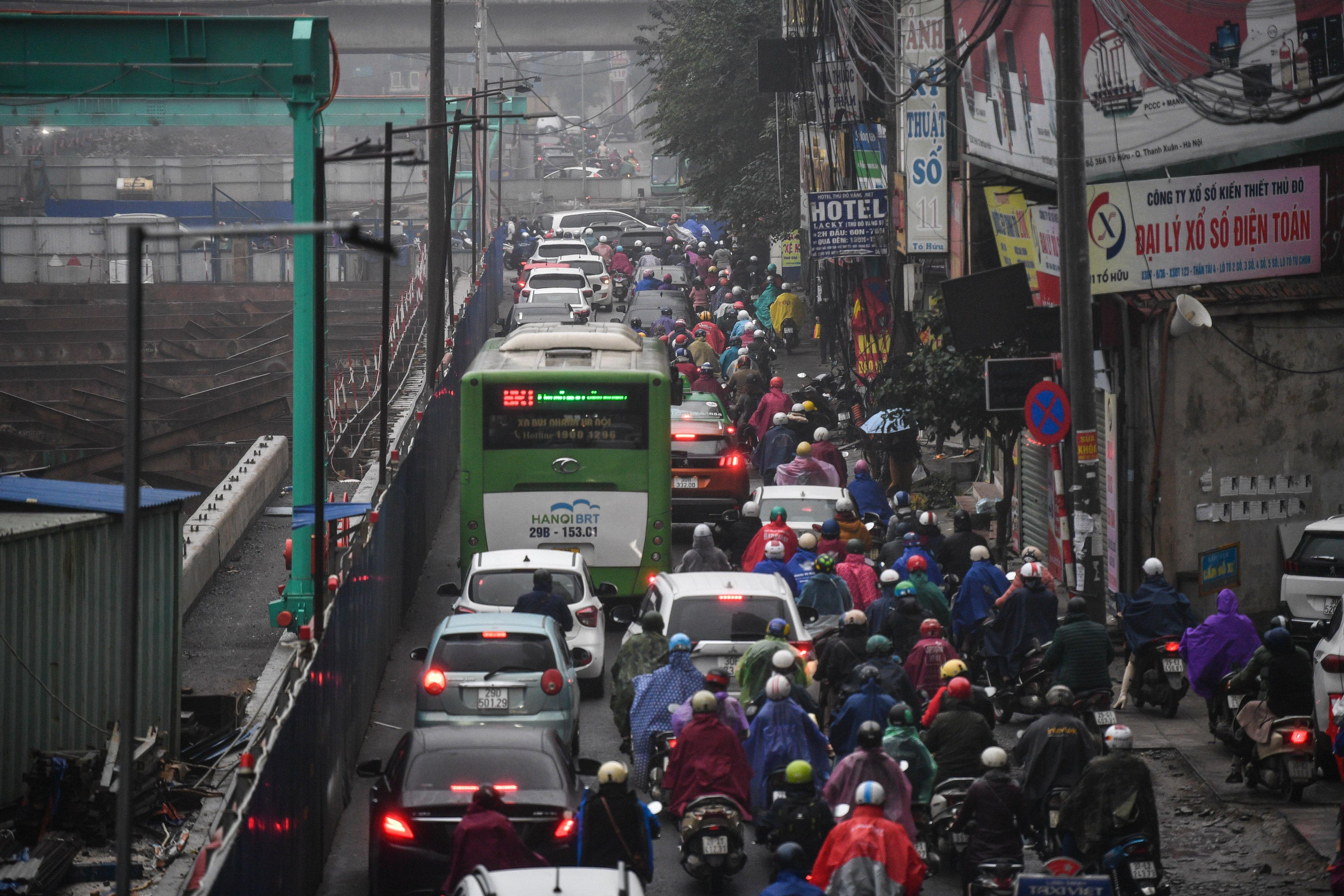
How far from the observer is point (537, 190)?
327ft

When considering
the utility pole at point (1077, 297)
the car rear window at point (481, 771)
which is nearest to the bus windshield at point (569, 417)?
the utility pole at point (1077, 297)

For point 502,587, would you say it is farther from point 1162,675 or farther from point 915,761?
point 1162,675

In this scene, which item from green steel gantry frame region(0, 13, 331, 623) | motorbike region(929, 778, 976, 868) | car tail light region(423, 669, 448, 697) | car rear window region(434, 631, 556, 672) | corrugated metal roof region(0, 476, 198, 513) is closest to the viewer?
motorbike region(929, 778, 976, 868)

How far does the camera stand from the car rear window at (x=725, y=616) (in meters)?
15.5

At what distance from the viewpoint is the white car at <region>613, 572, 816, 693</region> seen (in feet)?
50.3

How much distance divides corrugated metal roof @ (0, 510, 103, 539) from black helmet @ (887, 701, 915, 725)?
687cm

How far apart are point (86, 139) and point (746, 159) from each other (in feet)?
174

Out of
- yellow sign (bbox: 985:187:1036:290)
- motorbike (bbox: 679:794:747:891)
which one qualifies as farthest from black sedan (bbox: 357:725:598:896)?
yellow sign (bbox: 985:187:1036:290)

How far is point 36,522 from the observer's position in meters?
14.6

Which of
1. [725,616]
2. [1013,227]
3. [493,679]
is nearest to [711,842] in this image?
[493,679]

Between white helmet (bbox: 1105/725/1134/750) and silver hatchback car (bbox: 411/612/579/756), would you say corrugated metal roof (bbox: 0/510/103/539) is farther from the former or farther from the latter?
white helmet (bbox: 1105/725/1134/750)

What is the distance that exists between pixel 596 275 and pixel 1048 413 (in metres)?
36.3

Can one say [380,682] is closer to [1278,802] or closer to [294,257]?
[294,257]

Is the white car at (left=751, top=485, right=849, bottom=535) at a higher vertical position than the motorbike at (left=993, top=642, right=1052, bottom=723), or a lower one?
higher
